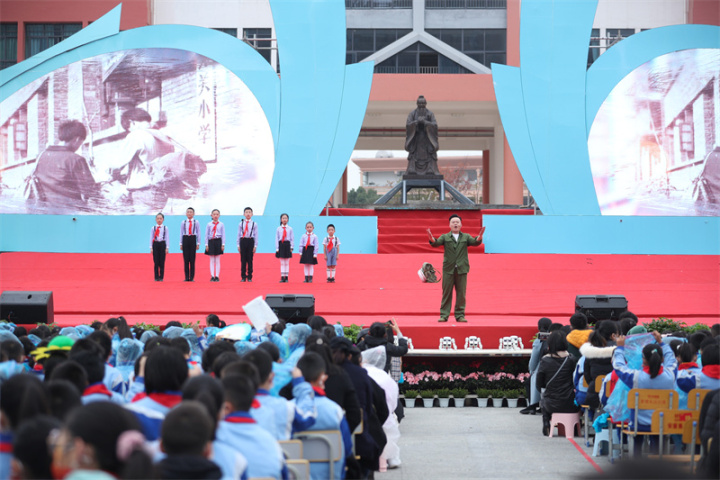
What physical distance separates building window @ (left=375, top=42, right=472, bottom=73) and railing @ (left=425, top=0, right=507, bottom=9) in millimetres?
1557

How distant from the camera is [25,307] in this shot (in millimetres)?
9461

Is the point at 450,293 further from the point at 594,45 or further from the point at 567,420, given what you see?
the point at 594,45

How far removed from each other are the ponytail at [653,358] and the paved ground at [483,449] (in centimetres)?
84

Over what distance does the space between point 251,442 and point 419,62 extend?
2601 cm

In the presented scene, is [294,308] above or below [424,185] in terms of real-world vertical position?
below

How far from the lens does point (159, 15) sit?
26562 millimetres

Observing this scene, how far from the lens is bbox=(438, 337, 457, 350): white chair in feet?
31.6

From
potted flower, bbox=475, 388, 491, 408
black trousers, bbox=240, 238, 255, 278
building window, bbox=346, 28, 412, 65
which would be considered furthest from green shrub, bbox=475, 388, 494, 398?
building window, bbox=346, 28, 412, 65

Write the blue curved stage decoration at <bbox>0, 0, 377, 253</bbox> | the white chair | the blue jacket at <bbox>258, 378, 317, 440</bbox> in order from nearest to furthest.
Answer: the blue jacket at <bbox>258, 378, 317, 440</bbox> → the white chair → the blue curved stage decoration at <bbox>0, 0, 377, 253</bbox>

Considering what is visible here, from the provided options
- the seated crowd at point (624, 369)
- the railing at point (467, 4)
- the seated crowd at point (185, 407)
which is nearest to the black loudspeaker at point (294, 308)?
the seated crowd at point (185, 407)

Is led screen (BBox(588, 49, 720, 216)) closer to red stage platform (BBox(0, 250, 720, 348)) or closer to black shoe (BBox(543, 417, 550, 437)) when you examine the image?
red stage platform (BBox(0, 250, 720, 348))

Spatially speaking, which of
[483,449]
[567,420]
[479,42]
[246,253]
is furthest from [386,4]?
[483,449]

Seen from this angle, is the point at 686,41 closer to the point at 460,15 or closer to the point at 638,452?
the point at 460,15

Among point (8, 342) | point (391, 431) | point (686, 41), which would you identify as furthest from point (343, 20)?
point (8, 342)
